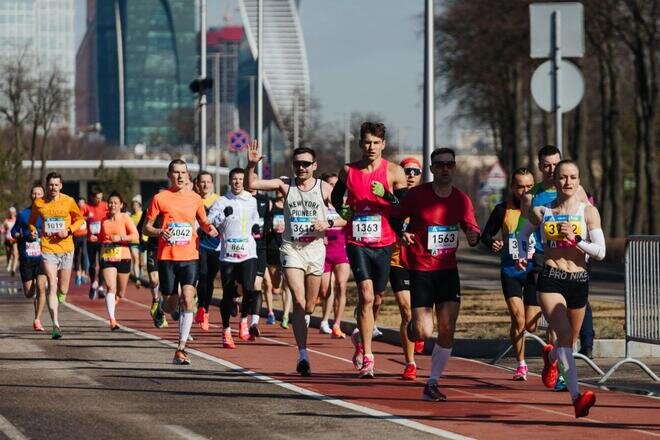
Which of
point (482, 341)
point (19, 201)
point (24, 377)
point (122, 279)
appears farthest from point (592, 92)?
point (24, 377)

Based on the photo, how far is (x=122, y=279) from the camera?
2328cm

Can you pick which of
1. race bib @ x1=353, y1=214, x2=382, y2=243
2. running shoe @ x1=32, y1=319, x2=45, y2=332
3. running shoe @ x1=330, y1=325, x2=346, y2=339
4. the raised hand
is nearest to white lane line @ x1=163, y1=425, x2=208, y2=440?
race bib @ x1=353, y1=214, x2=382, y2=243

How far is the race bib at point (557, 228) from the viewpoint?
40.1 ft

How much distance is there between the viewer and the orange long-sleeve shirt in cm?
1991

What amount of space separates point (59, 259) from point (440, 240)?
775 cm

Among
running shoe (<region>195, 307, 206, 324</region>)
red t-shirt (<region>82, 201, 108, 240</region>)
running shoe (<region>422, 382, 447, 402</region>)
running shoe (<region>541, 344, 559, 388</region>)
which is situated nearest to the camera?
running shoe (<region>422, 382, 447, 402</region>)

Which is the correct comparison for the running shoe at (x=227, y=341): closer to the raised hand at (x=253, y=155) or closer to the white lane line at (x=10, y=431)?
the raised hand at (x=253, y=155)

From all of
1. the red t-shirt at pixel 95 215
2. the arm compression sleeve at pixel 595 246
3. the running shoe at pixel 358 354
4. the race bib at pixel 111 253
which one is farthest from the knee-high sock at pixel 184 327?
the red t-shirt at pixel 95 215

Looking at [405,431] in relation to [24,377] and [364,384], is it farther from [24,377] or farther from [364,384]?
[24,377]

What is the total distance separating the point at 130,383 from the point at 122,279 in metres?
9.30

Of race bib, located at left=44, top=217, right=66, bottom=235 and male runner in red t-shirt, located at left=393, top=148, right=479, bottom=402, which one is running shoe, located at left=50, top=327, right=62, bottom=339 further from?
male runner in red t-shirt, located at left=393, top=148, right=479, bottom=402

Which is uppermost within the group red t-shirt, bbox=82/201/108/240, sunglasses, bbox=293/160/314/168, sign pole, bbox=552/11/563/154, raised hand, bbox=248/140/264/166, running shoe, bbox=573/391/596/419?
sign pole, bbox=552/11/563/154

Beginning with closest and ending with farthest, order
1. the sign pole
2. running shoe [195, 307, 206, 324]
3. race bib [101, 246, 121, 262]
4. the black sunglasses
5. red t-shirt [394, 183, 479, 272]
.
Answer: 1. red t-shirt [394, 183, 479, 272]
2. the black sunglasses
3. the sign pole
4. running shoe [195, 307, 206, 324]
5. race bib [101, 246, 121, 262]

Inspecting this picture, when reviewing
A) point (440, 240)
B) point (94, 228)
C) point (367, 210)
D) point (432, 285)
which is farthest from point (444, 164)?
point (94, 228)
